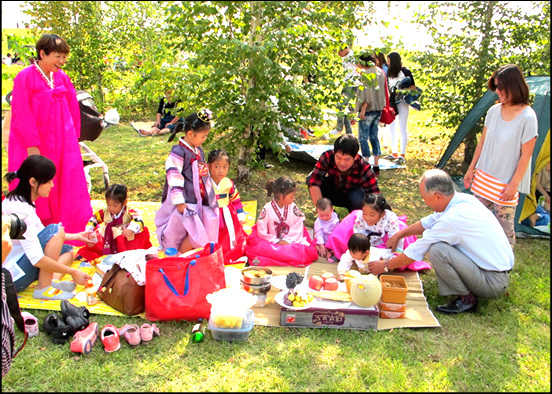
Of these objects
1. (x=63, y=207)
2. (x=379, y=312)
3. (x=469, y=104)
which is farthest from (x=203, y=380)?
(x=469, y=104)


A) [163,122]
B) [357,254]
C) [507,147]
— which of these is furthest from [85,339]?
[163,122]

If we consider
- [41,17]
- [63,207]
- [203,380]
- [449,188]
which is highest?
[41,17]

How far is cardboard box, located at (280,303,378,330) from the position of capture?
3418 mm

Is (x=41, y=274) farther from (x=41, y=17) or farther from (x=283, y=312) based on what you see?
(x=41, y=17)

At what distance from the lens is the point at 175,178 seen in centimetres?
448

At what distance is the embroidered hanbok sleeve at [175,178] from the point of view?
4461mm

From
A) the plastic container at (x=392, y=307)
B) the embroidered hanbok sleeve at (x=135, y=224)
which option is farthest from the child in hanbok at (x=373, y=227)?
the embroidered hanbok sleeve at (x=135, y=224)

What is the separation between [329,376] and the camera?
2.93 meters

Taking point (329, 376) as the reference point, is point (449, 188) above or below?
above

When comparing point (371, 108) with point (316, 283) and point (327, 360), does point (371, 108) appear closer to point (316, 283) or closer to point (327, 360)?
point (316, 283)

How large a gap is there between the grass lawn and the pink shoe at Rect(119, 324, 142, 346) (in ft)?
0.18

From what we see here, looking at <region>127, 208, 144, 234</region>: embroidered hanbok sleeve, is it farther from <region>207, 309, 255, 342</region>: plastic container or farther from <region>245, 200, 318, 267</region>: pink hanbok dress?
<region>207, 309, 255, 342</region>: plastic container

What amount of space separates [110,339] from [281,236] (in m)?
2.13

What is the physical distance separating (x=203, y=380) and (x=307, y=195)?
3.99m
